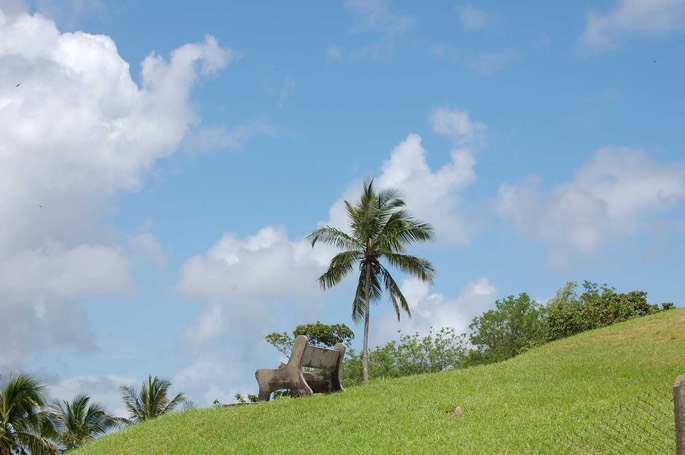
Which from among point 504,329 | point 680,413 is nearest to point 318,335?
point 504,329

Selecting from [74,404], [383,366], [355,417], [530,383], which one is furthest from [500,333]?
[355,417]

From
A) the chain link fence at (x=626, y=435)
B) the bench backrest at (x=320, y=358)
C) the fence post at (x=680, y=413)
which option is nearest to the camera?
the fence post at (x=680, y=413)

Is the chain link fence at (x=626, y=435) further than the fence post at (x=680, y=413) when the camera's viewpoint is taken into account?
Yes

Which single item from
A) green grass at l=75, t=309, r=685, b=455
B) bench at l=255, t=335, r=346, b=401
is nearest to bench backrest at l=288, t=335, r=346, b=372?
bench at l=255, t=335, r=346, b=401

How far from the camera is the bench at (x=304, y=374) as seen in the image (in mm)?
21203

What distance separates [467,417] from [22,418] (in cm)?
2372

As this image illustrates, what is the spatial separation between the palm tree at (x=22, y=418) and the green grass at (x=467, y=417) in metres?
13.9

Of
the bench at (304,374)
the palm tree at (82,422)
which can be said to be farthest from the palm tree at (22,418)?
the bench at (304,374)

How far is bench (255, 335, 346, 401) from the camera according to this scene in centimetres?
2120

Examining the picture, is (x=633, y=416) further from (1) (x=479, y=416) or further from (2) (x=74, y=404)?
(2) (x=74, y=404)

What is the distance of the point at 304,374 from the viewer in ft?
72.4

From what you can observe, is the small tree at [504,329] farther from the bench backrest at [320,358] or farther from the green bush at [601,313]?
the bench backrest at [320,358]

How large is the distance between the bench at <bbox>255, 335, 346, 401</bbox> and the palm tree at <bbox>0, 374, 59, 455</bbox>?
15.5 m

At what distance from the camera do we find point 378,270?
105ft
